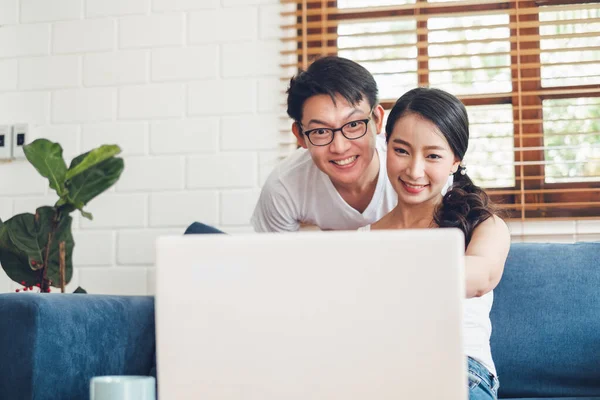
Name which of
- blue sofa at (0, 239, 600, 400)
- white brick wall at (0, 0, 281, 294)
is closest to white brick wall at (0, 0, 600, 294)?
white brick wall at (0, 0, 281, 294)

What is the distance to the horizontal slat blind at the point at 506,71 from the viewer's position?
2.33 metres

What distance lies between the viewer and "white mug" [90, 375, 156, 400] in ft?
2.44

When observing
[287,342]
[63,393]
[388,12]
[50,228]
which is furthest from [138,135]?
[287,342]

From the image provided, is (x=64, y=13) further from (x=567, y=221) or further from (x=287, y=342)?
(x=287, y=342)

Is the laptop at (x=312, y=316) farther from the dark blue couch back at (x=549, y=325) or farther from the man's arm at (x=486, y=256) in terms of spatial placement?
the dark blue couch back at (x=549, y=325)

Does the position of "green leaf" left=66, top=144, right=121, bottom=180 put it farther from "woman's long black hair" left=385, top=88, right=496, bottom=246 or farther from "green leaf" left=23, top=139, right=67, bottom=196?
"woman's long black hair" left=385, top=88, right=496, bottom=246

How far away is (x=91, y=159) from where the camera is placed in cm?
216

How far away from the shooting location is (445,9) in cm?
246

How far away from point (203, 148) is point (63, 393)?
49.6 inches

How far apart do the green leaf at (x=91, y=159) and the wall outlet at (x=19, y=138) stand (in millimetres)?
542

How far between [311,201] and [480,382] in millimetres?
798

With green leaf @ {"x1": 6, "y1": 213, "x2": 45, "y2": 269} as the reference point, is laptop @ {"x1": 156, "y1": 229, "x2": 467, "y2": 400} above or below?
below

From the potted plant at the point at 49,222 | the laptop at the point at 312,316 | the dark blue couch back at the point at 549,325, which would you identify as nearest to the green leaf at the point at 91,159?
the potted plant at the point at 49,222

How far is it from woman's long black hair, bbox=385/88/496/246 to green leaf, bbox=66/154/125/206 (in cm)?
100
